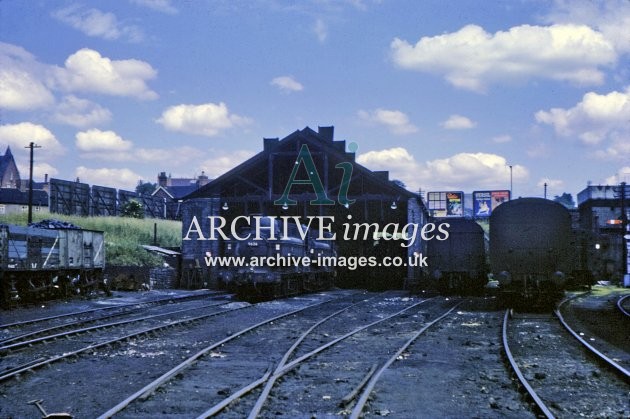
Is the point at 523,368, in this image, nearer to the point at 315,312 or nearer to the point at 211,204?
the point at 315,312

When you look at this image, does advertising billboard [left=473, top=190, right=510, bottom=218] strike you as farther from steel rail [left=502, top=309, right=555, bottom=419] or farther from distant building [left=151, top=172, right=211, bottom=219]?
steel rail [left=502, top=309, right=555, bottom=419]

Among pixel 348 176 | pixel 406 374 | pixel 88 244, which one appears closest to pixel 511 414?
pixel 406 374

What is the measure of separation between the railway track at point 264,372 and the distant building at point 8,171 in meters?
69.1

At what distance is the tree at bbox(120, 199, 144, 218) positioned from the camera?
152ft

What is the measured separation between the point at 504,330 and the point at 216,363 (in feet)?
21.8

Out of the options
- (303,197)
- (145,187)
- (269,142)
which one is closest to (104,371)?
(303,197)

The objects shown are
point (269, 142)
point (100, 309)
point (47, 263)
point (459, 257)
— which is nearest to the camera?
point (100, 309)

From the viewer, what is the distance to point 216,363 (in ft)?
31.0

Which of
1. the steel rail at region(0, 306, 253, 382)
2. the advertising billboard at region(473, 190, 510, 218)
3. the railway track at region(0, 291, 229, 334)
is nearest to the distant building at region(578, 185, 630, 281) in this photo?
the advertising billboard at region(473, 190, 510, 218)

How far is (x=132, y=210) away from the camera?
46656mm

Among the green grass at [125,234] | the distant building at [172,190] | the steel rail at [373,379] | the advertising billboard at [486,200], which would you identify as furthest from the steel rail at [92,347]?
the advertising billboard at [486,200]

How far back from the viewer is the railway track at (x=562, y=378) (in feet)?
22.4

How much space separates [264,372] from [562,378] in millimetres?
4130

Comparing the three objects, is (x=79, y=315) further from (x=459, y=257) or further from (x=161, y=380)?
(x=459, y=257)
